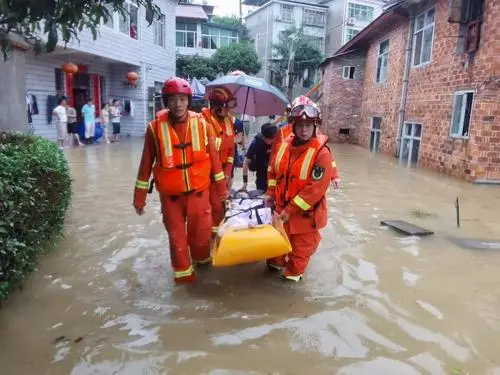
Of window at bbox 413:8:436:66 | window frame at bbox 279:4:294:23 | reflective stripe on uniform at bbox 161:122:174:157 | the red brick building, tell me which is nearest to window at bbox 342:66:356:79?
the red brick building

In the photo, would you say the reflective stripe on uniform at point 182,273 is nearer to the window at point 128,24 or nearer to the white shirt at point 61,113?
the white shirt at point 61,113

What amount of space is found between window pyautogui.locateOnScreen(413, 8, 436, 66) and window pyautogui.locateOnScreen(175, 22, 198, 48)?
22778mm

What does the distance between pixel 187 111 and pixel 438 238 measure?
3.70 meters

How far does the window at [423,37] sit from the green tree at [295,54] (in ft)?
66.7

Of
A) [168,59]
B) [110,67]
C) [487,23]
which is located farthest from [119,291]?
[168,59]

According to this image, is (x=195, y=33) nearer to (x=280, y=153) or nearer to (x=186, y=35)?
(x=186, y=35)

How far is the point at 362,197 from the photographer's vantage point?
8.23 metres

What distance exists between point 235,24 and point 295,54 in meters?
8.10

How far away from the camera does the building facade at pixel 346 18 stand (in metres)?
36.0

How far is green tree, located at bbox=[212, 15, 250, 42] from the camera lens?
3759 cm

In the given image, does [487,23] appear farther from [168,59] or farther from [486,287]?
[168,59]

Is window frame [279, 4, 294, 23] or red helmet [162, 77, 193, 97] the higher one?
window frame [279, 4, 294, 23]

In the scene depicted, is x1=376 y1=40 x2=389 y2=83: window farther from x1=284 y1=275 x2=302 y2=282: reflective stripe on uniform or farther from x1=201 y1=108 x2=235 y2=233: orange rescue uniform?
x1=284 y1=275 x2=302 y2=282: reflective stripe on uniform

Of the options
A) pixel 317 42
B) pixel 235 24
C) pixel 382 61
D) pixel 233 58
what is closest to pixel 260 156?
pixel 382 61
